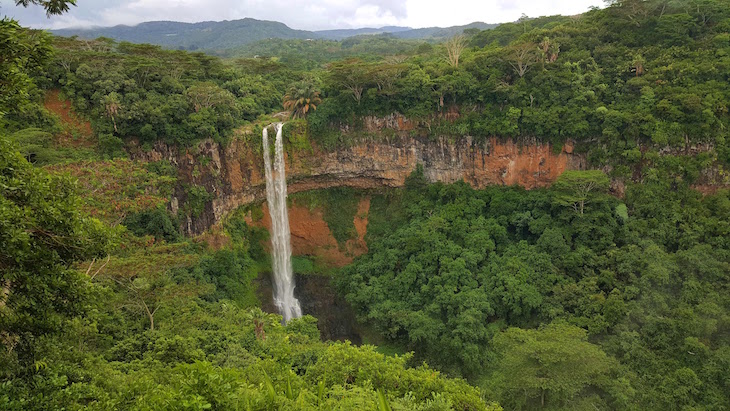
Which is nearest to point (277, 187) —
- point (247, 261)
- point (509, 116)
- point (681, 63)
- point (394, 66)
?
point (247, 261)

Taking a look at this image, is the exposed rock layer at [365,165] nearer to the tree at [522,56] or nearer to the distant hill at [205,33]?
the tree at [522,56]

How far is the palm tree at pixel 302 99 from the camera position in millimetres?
27391

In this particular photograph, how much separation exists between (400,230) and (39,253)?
70.0 ft

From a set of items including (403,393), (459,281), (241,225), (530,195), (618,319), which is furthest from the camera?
(241,225)

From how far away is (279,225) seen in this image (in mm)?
27906

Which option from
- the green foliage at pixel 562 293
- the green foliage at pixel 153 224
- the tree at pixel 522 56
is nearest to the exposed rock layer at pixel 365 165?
the green foliage at pixel 562 293

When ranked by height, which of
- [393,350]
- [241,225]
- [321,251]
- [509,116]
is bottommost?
[393,350]

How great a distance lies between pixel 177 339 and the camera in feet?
40.3

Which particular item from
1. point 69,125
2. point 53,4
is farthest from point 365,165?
point 53,4

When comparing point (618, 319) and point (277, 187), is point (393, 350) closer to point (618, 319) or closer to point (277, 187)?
point (618, 319)

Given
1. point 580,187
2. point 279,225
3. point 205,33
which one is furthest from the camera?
point 205,33

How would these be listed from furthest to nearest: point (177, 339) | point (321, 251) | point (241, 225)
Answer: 1. point (321, 251)
2. point (241, 225)
3. point (177, 339)

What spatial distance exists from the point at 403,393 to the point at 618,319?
10.9 meters

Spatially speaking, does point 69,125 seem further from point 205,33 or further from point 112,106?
point 205,33
